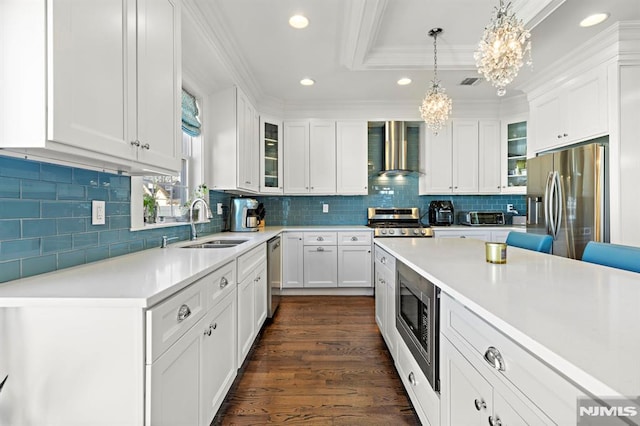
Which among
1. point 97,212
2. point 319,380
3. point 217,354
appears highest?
point 97,212

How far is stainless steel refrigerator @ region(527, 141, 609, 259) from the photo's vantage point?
2646mm

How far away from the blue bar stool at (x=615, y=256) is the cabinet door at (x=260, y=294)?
2.20 metres

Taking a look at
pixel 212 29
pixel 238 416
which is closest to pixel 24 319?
pixel 238 416

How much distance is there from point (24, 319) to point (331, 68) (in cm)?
318

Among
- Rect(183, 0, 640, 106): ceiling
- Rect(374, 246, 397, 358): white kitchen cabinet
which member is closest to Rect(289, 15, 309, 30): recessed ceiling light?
Rect(183, 0, 640, 106): ceiling

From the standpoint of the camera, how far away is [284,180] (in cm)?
435

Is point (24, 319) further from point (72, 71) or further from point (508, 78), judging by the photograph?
point (508, 78)

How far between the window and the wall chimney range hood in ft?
8.32

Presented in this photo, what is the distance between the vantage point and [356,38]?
102 inches

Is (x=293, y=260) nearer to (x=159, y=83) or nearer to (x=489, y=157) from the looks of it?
(x=159, y=83)

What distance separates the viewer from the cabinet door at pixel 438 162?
431cm

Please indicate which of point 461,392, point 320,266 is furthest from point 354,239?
point 461,392

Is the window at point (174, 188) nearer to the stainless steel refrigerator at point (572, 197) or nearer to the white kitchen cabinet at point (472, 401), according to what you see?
the white kitchen cabinet at point (472, 401)

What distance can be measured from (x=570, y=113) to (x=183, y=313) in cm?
380
